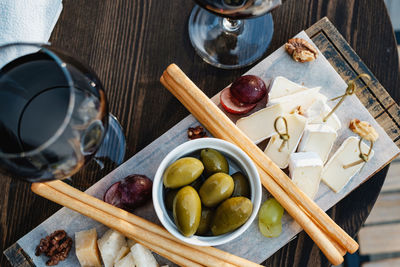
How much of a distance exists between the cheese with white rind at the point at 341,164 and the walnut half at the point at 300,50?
17 centimetres

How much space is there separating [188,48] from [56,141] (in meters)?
0.37

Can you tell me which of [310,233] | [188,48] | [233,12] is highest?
[233,12]

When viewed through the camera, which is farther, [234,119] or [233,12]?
[234,119]

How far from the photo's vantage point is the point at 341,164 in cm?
70

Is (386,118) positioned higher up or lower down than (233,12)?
lower down

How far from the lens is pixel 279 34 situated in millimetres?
758

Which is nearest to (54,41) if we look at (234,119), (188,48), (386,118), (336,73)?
(188,48)

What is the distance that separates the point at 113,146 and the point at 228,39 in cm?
31

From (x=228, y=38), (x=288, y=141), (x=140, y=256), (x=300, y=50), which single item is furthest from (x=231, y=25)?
(x=140, y=256)

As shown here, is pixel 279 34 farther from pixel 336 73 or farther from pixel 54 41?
pixel 54 41

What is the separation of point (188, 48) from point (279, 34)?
7.3 inches

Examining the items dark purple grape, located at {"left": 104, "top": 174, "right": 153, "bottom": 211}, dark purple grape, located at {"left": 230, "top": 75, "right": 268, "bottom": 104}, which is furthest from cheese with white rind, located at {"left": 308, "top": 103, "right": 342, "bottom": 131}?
dark purple grape, located at {"left": 104, "top": 174, "right": 153, "bottom": 211}

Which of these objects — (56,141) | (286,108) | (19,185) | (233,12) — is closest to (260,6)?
(233,12)

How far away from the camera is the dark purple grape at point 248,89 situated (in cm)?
68
